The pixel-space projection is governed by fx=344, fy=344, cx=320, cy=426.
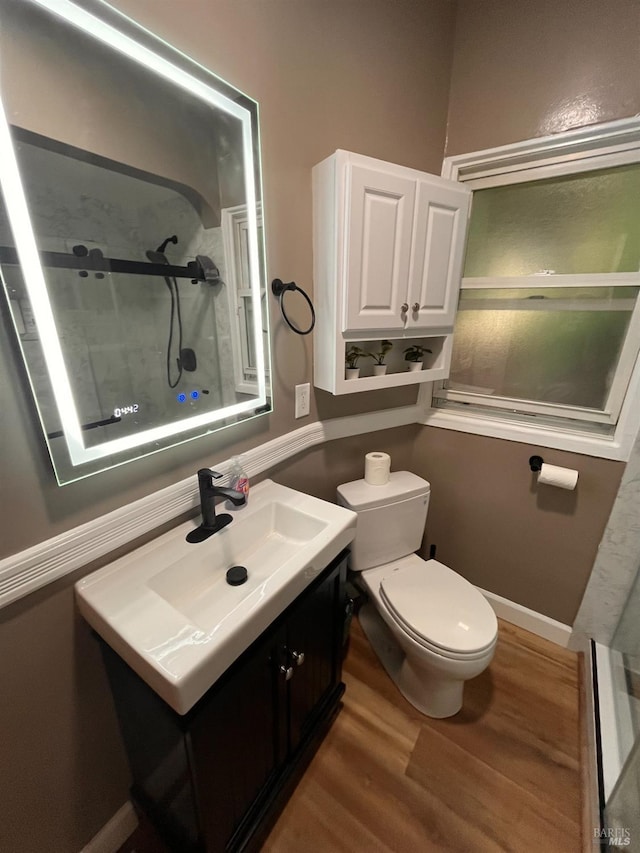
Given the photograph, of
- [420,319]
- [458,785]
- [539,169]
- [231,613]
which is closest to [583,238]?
[539,169]

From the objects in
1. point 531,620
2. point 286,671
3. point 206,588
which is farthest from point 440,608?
point 206,588

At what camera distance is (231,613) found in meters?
0.72

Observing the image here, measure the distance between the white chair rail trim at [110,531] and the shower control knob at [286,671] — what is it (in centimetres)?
50

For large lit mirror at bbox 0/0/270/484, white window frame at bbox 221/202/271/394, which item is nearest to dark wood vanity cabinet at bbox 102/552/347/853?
large lit mirror at bbox 0/0/270/484

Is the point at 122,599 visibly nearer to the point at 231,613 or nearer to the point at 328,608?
the point at 231,613

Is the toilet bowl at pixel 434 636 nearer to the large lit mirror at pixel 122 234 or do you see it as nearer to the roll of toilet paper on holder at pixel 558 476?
the roll of toilet paper on holder at pixel 558 476

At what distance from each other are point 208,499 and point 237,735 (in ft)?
1.82

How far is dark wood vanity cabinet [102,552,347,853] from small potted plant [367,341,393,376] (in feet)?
2.46

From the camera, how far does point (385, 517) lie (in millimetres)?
1491

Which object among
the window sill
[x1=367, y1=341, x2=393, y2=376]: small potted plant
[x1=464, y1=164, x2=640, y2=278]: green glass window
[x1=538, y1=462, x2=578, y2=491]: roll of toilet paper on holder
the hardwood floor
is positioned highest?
[x1=464, y1=164, x2=640, y2=278]: green glass window

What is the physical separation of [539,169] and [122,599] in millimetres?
2002

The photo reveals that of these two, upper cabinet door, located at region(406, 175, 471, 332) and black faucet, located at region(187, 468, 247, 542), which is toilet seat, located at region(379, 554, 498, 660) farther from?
upper cabinet door, located at region(406, 175, 471, 332)

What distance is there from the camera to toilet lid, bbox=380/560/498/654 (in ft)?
3.83

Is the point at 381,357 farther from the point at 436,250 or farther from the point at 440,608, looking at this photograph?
the point at 440,608
